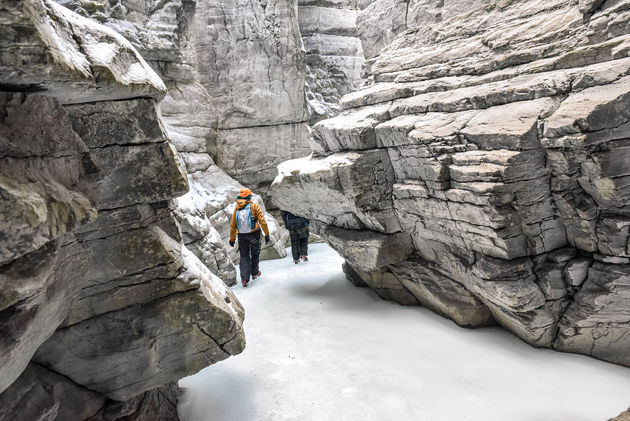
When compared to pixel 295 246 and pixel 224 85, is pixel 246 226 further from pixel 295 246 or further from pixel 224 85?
pixel 224 85

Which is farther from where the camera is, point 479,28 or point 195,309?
point 479,28

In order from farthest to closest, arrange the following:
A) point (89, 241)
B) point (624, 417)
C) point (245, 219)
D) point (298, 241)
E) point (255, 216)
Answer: point (298, 241) < point (255, 216) < point (245, 219) < point (624, 417) < point (89, 241)

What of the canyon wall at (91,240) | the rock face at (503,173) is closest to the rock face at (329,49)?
the rock face at (503,173)

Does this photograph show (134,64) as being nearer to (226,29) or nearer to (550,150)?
(550,150)

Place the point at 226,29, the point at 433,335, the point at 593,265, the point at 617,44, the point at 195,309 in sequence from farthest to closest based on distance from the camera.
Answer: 1. the point at 226,29
2. the point at 433,335
3. the point at 593,265
4. the point at 617,44
5. the point at 195,309

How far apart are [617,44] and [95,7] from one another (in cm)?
1227

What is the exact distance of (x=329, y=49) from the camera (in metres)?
16.5

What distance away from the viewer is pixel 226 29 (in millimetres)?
12734

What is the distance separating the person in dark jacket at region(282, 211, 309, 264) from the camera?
9.92 m

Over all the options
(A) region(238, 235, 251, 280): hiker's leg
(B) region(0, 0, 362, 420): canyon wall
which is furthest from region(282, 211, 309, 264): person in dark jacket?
(B) region(0, 0, 362, 420): canyon wall

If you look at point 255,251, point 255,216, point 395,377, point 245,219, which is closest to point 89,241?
point 395,377

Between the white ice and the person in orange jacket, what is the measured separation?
2.00 meters

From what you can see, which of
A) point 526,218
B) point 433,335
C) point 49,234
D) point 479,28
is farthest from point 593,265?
point 49,234

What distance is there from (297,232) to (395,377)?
5602mm
